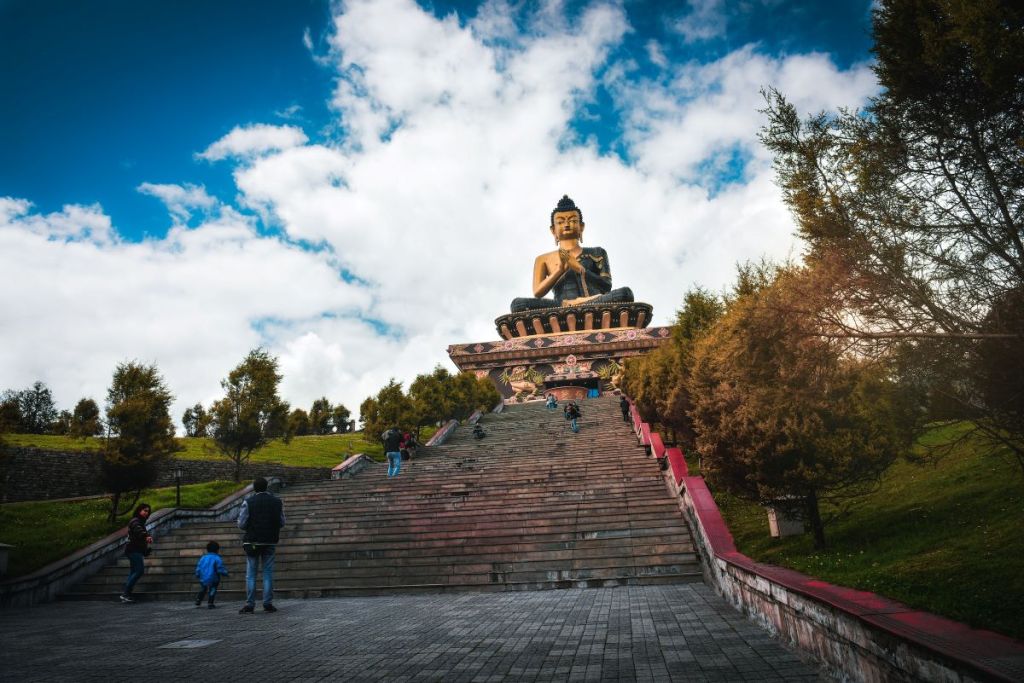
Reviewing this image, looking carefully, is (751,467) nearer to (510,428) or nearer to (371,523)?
(371,523)

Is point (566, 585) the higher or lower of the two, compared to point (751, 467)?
lower

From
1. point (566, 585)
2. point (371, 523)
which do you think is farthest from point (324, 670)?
point (371, 523)

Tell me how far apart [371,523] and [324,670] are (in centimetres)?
751

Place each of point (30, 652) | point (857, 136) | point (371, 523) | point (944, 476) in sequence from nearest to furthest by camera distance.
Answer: point (30, 652)
point (857, 136)
point (944, 476)
point (371, 523)

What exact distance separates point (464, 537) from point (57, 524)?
9.25m

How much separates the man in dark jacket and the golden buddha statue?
37246mm

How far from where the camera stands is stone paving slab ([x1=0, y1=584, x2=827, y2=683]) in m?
3.97

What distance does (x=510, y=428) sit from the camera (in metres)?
22.8

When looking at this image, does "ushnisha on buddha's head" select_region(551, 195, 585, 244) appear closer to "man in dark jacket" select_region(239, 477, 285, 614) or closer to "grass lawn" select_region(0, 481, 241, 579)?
"grass lawn" select_region(0, 481, 241, 579)

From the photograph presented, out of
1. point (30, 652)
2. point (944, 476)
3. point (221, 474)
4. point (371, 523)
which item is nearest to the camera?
point (30, 652)

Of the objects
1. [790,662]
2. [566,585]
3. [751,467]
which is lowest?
[566,585]

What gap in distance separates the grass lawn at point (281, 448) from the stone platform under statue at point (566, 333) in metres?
9.28

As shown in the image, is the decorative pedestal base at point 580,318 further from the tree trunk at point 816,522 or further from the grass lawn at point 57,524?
the tree trunk at point 816,522

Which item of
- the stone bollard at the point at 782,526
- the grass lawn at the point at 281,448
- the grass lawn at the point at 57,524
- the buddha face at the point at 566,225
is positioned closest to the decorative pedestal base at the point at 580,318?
the buddha face at the point at 566,225
